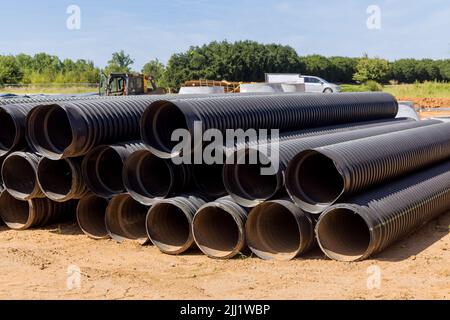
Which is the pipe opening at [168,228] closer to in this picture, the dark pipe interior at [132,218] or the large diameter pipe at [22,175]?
the dark pipe interior at [132,218]

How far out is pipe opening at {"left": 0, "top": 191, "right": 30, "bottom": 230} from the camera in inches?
334

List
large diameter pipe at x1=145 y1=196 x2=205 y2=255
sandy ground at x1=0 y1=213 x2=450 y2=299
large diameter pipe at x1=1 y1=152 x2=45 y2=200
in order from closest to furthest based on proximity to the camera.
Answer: sandy ground at x1=0 y1=213 x2=450 y2=299
large diameter pipe at x1=145 y1=196 x2=205 y2=255
large diameter pipe at x1=1 y1=152 x2=45 y2=200

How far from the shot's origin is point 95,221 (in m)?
8.09

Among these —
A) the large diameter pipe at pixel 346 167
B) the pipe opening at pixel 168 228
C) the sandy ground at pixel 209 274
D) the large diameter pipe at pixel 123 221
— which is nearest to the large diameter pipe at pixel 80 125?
the large diameter pipe at pixel 123 221

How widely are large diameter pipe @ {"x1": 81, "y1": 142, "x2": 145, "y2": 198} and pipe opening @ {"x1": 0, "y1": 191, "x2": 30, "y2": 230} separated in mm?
1622

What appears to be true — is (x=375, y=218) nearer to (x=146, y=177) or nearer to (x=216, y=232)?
(x=216, y=232)

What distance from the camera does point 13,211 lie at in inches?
343

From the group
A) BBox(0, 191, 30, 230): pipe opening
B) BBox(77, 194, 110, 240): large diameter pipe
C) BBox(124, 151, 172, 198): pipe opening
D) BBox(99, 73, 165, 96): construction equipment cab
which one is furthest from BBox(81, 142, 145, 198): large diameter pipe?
BBox(99, 73, 165, 96): construction equipment cab

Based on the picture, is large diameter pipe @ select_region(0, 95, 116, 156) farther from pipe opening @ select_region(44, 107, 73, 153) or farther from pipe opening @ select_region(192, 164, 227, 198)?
pipe opening @ select_region(192, 164, 227, 198)

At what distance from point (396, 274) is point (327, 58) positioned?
71275 mm

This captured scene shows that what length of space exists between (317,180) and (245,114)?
1.71 meters

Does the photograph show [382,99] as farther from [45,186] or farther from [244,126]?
[45,186]

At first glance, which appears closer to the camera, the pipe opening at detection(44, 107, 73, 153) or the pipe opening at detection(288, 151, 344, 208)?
the pipe opening at detection(288, 151, 344, 208)

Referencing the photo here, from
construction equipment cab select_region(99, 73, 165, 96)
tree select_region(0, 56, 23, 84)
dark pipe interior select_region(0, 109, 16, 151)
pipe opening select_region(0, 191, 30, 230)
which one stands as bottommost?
pipe opening select_region(0, 191, 30, 230)
